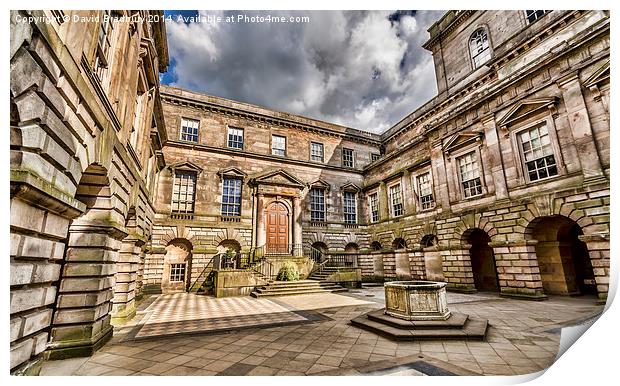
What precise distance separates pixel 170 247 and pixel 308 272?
777 centimetres

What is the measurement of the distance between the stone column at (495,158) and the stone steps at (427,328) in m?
7.01

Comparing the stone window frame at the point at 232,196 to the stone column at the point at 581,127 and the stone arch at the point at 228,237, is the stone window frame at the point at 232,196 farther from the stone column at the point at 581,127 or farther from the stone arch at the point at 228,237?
the stone column at the point at 581,127

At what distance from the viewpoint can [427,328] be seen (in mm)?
5645

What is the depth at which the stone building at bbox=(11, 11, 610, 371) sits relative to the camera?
3.56 meters

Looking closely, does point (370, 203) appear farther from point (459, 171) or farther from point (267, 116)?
point (267, 116)

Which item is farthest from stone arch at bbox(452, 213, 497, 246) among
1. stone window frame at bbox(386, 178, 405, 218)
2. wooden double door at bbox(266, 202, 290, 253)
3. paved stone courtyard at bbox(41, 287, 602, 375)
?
wooden double door at bbox(266, 202, 290, 253)

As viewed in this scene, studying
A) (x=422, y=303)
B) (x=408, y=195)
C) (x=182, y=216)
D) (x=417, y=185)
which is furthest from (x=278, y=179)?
(x=422, y=303)

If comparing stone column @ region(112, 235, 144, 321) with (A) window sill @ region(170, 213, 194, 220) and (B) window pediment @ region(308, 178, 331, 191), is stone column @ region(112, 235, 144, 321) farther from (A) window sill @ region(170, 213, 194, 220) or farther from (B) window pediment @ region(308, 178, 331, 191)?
(B) window pediment @ region(308, 178, 331, 191)

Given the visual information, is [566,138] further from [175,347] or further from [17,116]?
[17,116]

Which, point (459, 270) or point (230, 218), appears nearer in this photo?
point (459, 270)

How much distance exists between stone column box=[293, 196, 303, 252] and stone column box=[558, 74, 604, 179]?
44.1 feet

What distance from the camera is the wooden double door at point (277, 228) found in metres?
16.8

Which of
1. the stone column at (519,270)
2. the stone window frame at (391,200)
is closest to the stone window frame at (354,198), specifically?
the stone window frame at (391,200)

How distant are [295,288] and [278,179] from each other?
7.53 metres
